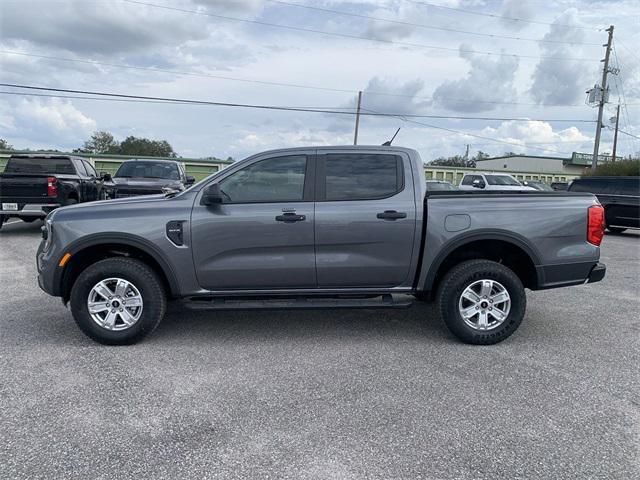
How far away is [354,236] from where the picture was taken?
14.0 ft

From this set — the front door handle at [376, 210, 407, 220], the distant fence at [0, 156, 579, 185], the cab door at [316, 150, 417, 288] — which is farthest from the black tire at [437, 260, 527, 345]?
the distant fence at [0, 156, 579, 185]

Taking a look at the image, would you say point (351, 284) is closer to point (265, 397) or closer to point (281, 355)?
point (281, 355)

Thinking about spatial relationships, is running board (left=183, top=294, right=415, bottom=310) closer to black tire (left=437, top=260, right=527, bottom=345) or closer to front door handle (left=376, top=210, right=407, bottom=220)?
black tire (left=437, top=260, right=527, bottom=345)

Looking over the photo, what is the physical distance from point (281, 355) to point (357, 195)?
1.62 meters

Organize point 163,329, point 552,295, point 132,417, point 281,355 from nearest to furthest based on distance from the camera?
point 132,417 → point 281,355 → point 163,329 → point 552,295

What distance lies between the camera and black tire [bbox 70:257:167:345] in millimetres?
4148

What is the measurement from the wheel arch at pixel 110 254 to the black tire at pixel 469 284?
251 cm

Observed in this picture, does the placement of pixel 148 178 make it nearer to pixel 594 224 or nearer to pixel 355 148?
pixel 355 148

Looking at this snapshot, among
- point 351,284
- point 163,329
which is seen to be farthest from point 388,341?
point 163,329

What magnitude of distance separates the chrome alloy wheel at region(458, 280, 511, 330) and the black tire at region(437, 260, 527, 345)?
3 cm

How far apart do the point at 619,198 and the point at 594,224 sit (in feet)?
35.4

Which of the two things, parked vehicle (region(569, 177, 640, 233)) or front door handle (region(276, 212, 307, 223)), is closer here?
front door handle (region(276, 212, 307, 223))

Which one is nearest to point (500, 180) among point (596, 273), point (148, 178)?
point (148, 178)

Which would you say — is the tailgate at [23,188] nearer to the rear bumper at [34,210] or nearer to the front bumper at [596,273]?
the rear bumper at [34,210]
